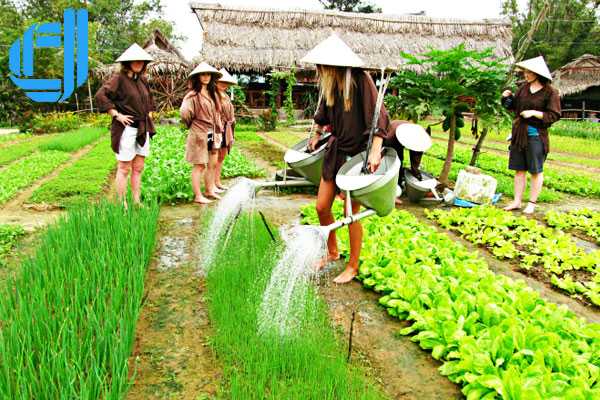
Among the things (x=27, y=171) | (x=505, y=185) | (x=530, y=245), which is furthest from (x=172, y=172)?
(x=505, y=185)

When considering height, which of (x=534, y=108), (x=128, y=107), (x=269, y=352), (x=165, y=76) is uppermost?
(x=165, y=76)

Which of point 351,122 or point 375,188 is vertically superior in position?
point 351,122

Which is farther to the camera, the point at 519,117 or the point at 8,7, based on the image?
the point at 8,7

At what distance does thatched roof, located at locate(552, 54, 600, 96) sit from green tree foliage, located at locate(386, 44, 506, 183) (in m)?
21.3

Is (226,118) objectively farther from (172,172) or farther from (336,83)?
(336,83)

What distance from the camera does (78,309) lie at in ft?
7.08

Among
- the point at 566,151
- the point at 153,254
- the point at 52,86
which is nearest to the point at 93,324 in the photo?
the point at 153,254

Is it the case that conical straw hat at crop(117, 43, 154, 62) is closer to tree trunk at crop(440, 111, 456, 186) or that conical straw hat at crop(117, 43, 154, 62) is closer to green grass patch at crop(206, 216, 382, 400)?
green grass patch at crop(206, 216, 382, 400)

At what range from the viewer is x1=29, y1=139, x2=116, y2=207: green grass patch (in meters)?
5.57

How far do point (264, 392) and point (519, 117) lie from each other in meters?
4.64

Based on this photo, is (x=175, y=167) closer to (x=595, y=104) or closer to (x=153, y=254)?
(x=153, y=254)

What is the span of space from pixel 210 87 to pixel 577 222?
4520mm

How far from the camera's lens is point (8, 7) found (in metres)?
27.2

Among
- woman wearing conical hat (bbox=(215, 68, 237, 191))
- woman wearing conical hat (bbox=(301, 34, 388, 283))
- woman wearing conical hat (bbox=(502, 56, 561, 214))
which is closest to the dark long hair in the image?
woman wearing conical hat (bbox=(215, 68, 237, 191))
